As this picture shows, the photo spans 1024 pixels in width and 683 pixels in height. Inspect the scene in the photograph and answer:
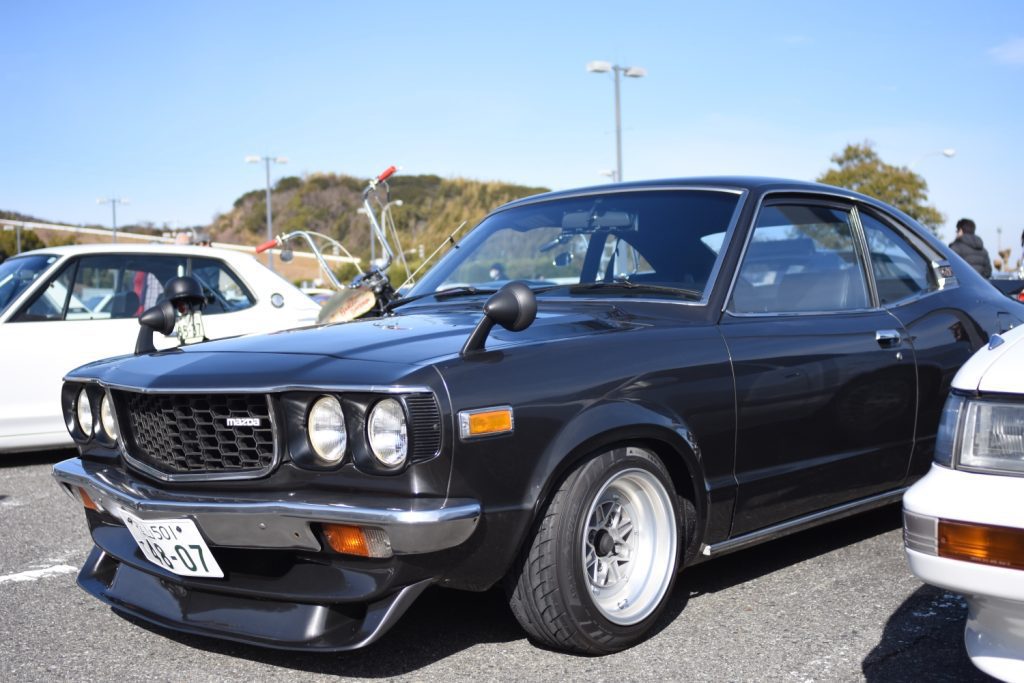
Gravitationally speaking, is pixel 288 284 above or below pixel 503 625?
above

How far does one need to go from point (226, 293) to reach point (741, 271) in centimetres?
492

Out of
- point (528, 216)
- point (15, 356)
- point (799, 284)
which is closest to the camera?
point (799, 284)

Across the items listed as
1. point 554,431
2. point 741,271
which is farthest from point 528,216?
point 554,431

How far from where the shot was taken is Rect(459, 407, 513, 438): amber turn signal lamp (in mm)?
2820

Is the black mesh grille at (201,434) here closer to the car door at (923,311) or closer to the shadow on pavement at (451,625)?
the shadow on pavement at (451,625)

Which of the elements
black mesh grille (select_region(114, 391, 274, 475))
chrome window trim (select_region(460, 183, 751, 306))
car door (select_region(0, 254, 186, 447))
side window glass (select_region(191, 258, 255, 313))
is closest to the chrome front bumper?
black mesh grille (select_region(114, 391, 274, 475))

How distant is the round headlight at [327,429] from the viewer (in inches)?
113

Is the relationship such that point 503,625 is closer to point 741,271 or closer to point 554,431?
point 554,431

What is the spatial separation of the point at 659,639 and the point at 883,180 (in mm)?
39795

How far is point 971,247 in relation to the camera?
→ 12414 millimetres

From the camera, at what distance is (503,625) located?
140 inches

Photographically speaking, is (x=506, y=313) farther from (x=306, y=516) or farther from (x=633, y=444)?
(x=306, y=516)

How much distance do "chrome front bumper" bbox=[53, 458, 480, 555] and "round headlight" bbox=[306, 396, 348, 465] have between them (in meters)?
0.11

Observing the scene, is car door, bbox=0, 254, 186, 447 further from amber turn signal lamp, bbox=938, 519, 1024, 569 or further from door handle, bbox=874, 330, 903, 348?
amber turn signal lamp, bbox=938, 519, 1024, 569
